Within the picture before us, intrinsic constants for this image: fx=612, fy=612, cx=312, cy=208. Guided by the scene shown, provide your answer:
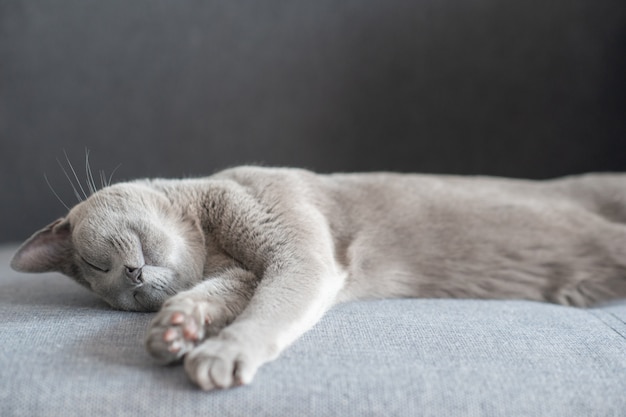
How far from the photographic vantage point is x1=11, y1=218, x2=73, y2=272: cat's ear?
1.49 meters

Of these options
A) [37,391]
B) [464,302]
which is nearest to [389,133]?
[464,302]

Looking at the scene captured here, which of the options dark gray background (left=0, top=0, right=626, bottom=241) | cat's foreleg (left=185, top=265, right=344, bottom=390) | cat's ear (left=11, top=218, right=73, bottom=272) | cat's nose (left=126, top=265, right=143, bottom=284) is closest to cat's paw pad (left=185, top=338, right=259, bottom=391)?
cat's foreleg (left=185, top=265, right=344, bottom=390)

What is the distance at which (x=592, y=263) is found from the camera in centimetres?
169

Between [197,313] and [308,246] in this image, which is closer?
[197,313]

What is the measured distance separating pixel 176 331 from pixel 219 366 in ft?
0.42

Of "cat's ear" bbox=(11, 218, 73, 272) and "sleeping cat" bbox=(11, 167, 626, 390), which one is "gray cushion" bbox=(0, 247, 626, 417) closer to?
"sleeping cat" bbox=(11, 167, 626, 390)

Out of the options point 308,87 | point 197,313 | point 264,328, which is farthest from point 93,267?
point 308,87

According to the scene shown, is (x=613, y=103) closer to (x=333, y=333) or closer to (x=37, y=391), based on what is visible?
(x=333, y=333)

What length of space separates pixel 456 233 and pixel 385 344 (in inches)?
23.2

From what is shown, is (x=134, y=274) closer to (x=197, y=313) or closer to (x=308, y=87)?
(x=197, y=313)

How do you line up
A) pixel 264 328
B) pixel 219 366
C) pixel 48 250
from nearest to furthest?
pixel 219 366, pixel 264 328, pixel 48 250

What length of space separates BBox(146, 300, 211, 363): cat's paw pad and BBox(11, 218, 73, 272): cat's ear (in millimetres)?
514

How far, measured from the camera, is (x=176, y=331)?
1.04 meters

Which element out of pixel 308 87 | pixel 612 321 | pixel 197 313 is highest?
pixel 308 87
